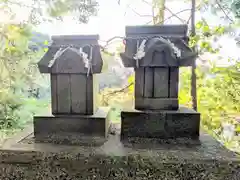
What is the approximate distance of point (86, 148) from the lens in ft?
3.62

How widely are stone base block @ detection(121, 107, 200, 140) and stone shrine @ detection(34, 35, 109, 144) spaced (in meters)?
0.18

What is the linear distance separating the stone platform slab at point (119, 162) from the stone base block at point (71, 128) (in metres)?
0.10

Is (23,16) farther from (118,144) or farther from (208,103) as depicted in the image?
(208,103)

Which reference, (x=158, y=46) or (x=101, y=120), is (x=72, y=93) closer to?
(x=101, y=120)

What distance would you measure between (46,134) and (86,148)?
309 millimetres

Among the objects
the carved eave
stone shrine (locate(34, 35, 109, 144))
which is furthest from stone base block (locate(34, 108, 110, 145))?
the carved eave

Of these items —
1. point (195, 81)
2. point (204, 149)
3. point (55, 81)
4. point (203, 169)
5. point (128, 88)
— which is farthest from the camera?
point (128, 88)

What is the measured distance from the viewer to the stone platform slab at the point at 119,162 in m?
0.96

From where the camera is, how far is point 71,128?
1250 millimetres

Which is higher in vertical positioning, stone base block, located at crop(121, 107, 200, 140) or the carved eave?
the carved eave

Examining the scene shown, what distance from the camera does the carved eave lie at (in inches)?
47.4

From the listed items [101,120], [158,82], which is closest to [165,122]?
[158,82]

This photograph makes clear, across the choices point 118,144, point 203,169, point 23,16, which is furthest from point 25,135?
point 23,16

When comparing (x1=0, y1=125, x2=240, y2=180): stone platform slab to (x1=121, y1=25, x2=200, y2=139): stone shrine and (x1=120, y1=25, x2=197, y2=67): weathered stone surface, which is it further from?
(x1=120, y1=25, x2=197, y2=67): weathered stone surface
